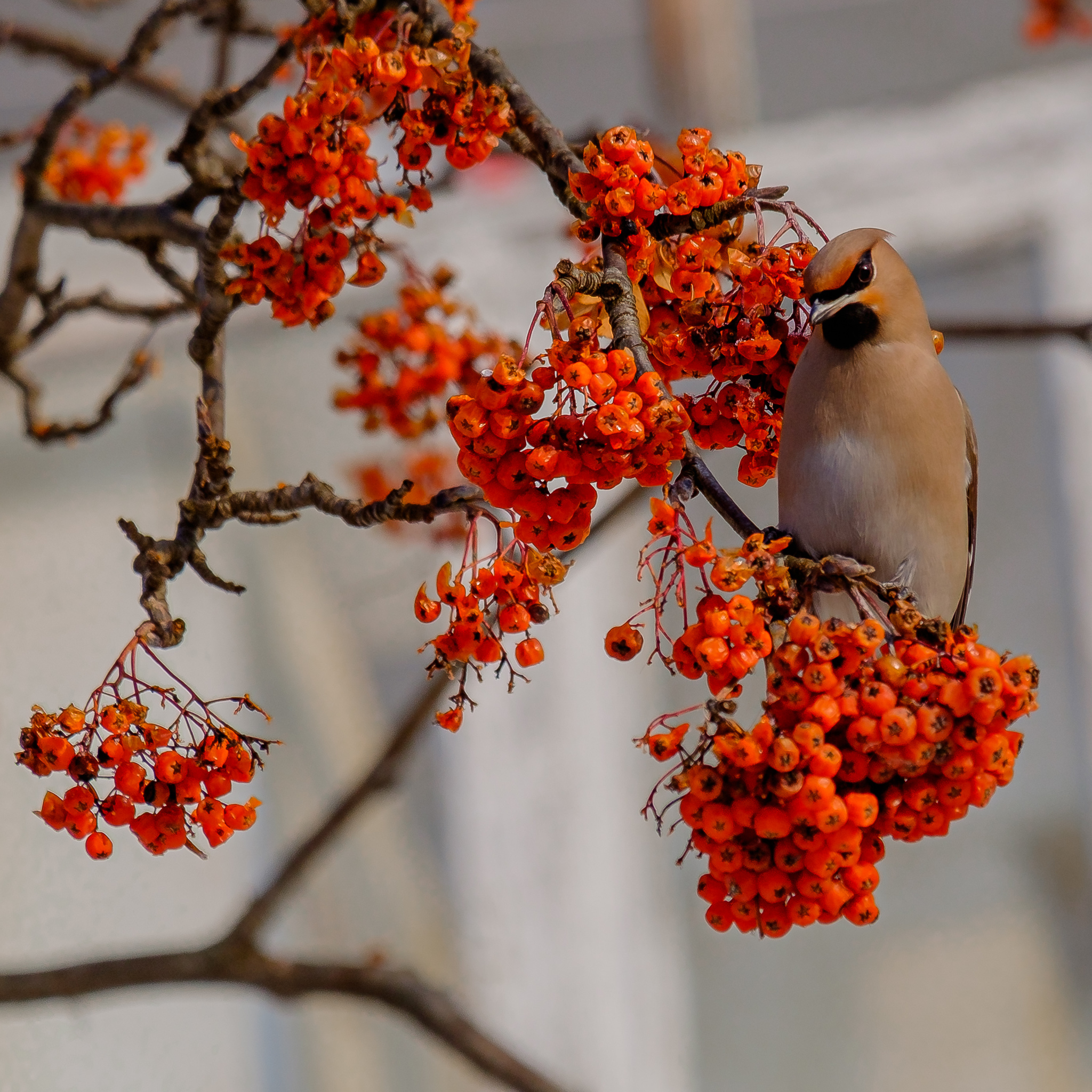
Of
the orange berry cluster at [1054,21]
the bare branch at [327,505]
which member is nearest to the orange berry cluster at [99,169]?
the bare branch at [327,505]

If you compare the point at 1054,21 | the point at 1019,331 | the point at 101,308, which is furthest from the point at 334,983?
the point at 1054,21

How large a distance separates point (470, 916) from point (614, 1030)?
40 centimetres

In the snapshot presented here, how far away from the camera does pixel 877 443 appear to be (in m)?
1.13

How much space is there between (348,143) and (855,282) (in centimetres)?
38

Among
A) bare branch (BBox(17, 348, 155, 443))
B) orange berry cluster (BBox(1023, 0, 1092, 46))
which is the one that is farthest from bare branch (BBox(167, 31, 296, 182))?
orange berry cluster (BBox(1023, 0, 1092, 46))

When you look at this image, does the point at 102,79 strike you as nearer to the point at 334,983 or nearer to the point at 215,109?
the point at 215,109

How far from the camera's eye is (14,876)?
2.90 m

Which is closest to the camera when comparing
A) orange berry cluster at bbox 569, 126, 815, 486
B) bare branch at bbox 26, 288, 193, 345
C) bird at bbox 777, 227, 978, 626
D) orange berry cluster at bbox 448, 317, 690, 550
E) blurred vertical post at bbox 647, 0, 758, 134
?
orange berry cluster at bbox 448, 317, 690, 550

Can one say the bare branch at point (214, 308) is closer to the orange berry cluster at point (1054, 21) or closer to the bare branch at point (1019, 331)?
the bare branch at point (1019, 331)

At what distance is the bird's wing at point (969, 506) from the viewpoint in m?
1.27

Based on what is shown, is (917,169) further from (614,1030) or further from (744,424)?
(744,424)

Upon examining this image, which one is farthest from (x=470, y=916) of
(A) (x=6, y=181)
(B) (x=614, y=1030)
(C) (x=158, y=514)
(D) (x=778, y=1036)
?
(A) (x=6, y=181)

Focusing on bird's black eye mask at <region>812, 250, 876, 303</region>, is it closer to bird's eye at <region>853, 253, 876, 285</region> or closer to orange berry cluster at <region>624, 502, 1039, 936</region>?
bird's eye at <region>853, 253, 876, 285</region>

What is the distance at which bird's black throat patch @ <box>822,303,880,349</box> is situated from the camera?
112 centimetres
